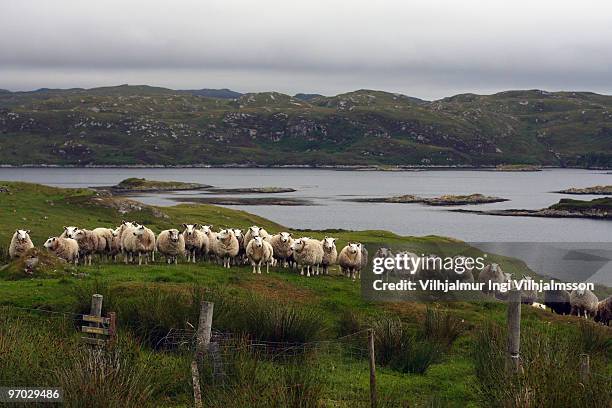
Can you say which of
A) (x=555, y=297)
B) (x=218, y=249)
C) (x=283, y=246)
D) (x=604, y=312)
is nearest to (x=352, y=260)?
(x=283, y=246)

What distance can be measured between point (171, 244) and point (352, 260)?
7.92m

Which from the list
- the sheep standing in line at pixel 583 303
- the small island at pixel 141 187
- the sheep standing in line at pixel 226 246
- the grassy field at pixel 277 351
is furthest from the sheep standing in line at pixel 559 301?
the small island at pixel 141 187

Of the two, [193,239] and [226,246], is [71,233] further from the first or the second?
[226,246]

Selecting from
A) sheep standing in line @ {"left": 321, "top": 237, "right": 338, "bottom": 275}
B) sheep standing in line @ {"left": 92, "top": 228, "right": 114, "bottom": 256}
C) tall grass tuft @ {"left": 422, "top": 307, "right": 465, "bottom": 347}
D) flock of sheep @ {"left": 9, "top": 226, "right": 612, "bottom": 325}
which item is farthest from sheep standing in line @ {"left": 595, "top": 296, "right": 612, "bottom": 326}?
sheep standing in line @ {"left": 92, "top": 228, "right": 114, "bottom": 256}

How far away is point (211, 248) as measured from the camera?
30.2m

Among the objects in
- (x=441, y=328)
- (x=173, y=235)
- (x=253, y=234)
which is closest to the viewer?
(x=441, y=328)

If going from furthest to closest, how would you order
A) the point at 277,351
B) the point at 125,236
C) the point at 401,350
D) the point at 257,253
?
the point at 125,236 → the point at 257,253 → the point at 401,350 → the point at 277,351

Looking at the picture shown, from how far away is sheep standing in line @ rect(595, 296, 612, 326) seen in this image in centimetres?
2583

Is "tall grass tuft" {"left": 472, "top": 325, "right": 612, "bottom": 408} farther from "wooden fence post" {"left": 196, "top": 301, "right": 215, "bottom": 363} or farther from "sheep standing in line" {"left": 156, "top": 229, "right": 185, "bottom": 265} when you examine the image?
"sheep standing in line" {"left": 156, "top": 229, "right": 185, "bottom": 265}

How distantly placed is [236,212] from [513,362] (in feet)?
178

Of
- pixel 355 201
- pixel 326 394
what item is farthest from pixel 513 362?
pixel 355 201

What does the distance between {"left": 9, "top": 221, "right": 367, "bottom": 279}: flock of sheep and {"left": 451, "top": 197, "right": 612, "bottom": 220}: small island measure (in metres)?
97.3

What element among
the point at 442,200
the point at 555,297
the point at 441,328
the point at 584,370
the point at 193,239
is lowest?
the point at 442,200

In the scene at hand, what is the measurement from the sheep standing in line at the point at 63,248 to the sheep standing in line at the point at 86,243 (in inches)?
42.9
